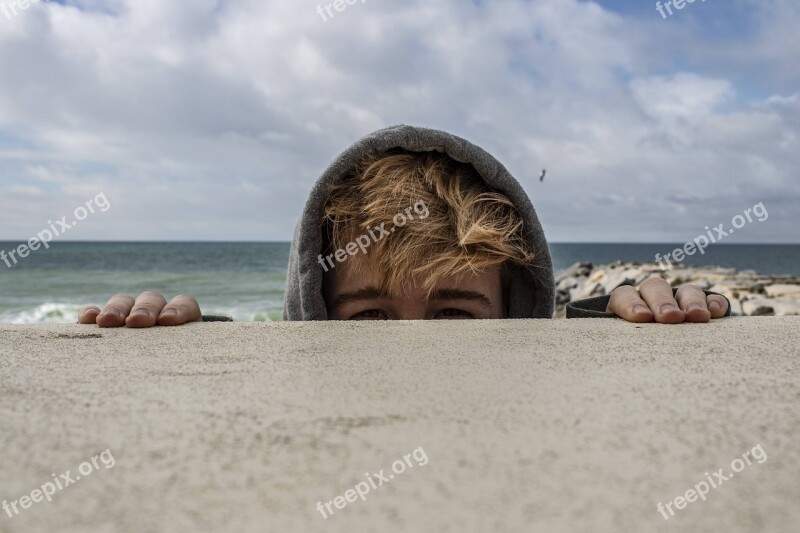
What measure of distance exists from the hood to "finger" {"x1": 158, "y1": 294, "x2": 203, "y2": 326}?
0.39m

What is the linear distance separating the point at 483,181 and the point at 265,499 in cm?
155

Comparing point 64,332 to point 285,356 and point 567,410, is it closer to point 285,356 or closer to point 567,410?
point 285,356

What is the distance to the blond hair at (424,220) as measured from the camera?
155 cm

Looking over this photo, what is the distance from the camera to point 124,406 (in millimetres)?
498

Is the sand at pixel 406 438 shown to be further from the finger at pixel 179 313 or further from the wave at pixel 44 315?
the wave at pixel 44 315

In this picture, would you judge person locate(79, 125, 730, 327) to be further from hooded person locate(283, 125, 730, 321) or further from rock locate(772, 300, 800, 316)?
rock locate(772, 300, 800, 316)

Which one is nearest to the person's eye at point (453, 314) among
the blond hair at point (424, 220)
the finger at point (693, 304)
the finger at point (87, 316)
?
the blond hair at point (424, 220)

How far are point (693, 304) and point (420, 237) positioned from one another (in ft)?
2.27

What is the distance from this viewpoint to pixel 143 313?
113 centimetres

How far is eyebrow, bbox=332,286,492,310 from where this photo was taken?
5.19 feet

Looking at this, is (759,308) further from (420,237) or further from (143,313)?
Result: (143,313)

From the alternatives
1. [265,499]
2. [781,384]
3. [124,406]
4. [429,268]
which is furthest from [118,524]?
[429,268]

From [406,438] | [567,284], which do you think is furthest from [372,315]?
[567,284]

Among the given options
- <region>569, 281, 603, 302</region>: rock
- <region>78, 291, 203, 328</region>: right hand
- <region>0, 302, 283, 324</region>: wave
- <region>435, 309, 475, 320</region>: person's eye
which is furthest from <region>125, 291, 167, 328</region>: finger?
<region>0, 302, 283, 324</region>: wave
